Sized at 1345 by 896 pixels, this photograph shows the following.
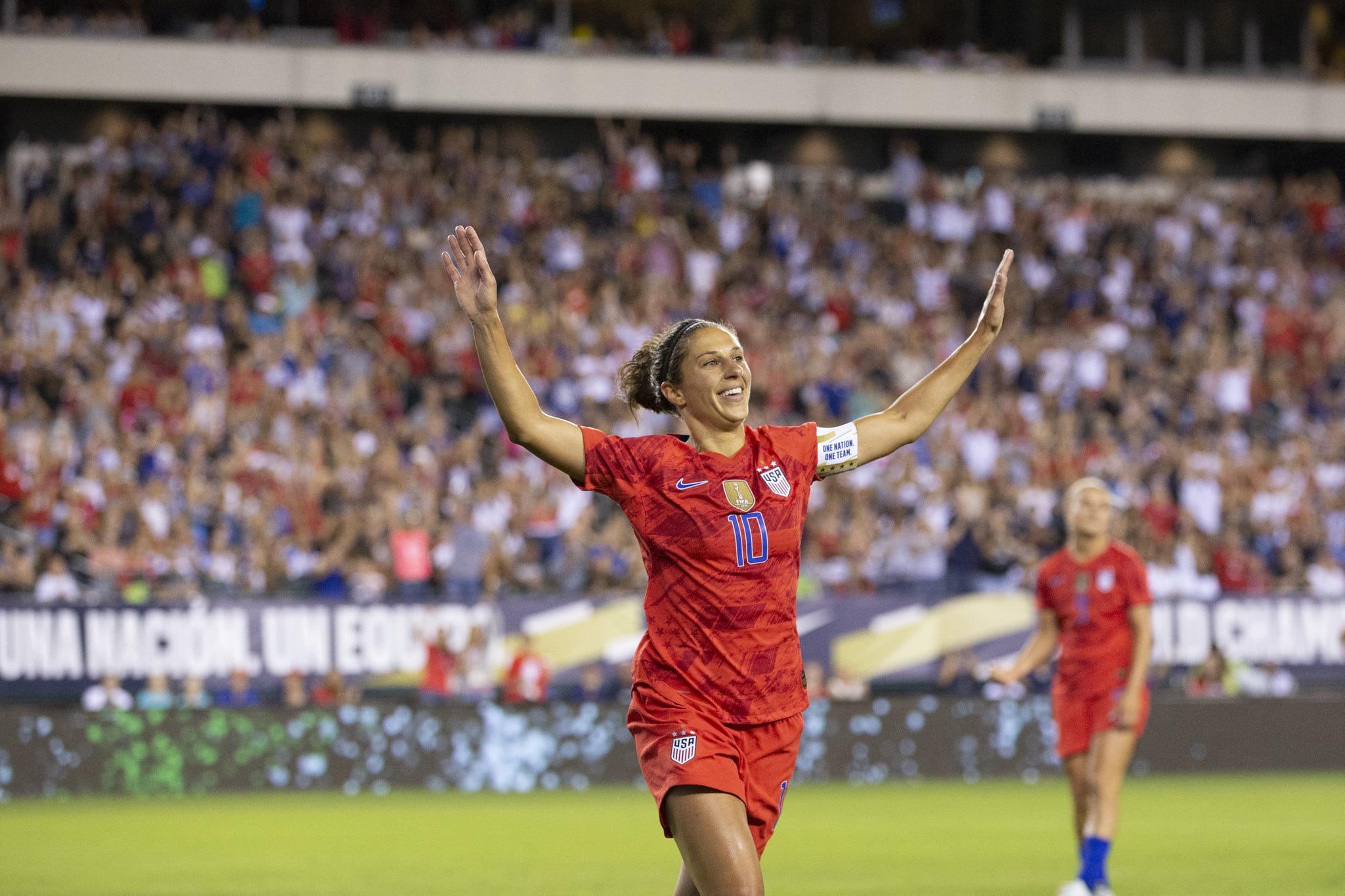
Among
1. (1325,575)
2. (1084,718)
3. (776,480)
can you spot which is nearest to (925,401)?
(776,480)

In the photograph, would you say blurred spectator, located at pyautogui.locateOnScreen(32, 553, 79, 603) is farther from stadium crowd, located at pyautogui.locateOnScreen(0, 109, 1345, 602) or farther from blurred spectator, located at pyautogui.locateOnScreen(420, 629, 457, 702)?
blurred spectator, located at pyautogui.locateOnScreen(420, 629, 457, 702)

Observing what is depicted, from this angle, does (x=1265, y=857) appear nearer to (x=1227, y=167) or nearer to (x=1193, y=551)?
(x=1193, y=551)

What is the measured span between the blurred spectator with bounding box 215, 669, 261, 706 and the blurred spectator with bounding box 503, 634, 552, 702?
2281 mm

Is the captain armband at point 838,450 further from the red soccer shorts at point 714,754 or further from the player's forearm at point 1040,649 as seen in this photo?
the player's forearm at point 1040,649

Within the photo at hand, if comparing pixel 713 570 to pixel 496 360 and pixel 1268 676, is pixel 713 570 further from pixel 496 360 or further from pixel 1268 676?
pixel 1268 676

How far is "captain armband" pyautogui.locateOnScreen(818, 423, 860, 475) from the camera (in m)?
5.87

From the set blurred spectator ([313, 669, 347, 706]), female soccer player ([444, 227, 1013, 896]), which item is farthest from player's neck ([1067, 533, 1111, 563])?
blurred spectator ([313, 669, 347, 706])

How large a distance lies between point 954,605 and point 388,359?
→ 765 centimetres

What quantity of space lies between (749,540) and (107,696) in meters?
11.7

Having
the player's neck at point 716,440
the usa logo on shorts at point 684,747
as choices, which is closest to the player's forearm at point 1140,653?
the player's neck at point 716,440

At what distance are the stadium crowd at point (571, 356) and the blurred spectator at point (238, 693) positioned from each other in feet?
2.65

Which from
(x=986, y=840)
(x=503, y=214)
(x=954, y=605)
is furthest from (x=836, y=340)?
(x=986, y=840)

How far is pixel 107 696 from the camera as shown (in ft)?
51.6

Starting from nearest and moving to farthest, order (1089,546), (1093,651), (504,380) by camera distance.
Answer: (504,380)
(1093,651)
(1089,546)
